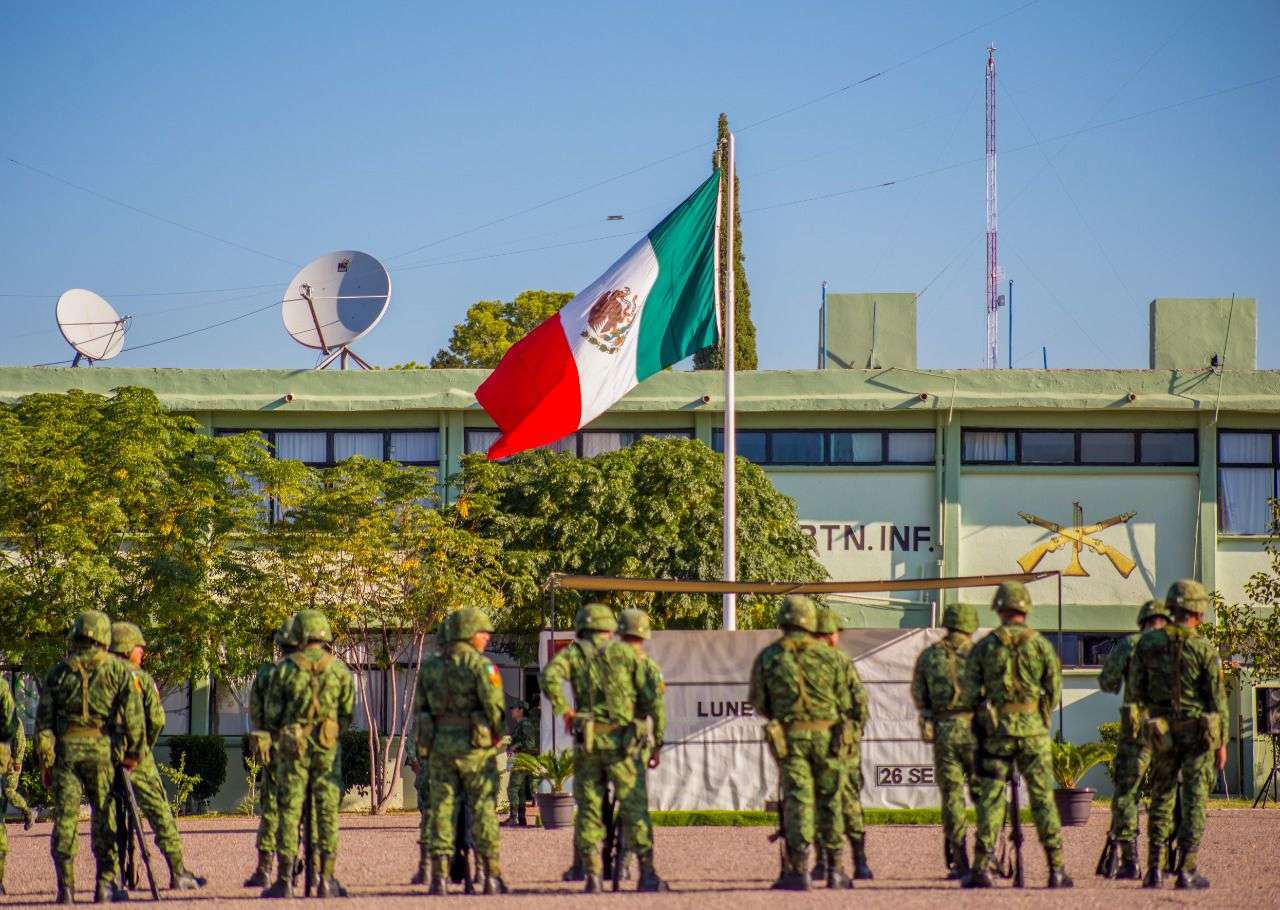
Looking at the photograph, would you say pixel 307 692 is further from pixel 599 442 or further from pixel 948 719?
pixel 599 442

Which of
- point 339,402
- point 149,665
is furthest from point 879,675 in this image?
point 339,402

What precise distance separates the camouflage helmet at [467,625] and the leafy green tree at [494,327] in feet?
139

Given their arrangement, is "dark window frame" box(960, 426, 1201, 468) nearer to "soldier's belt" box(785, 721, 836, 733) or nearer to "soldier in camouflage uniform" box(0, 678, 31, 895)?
"soldier's belt" box(785, 721, 836, 733)

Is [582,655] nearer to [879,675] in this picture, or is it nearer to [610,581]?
[610,581]

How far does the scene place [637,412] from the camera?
3209cm

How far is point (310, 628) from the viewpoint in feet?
43.2

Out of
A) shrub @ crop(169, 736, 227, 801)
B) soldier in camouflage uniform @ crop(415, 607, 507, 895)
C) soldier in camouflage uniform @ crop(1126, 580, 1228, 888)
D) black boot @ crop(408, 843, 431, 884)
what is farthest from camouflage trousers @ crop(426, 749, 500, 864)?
shrub @ crop(169, 736, 227, 801)

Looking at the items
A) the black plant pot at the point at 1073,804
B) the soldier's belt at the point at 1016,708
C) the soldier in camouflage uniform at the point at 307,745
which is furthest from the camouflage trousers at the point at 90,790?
the black plant pot at the point at 1073,804

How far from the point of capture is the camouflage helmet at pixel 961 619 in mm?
14641

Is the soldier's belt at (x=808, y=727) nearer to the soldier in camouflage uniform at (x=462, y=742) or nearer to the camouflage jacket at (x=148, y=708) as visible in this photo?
the soldier in camouflage uniform at (x=462, y=742)

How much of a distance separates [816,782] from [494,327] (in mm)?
44133

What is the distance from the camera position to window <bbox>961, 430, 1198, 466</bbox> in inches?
1270

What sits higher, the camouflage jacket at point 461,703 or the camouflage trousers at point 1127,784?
the camouflage jacket at point 461,703

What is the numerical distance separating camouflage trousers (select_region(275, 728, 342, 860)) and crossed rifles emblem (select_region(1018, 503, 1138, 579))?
2072cm
